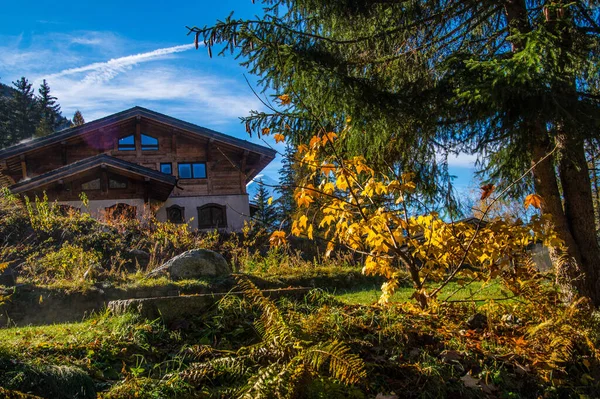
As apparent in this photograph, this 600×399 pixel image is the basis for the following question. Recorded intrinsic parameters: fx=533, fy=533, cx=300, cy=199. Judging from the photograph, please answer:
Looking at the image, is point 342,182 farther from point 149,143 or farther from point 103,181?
point 149,143

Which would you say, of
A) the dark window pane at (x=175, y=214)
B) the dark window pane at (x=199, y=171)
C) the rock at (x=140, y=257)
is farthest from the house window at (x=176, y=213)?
the rock at (x=140, y=257)

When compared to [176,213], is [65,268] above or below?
below

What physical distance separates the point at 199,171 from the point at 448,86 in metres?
23.3

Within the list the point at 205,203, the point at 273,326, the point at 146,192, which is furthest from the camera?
the point at 205,203

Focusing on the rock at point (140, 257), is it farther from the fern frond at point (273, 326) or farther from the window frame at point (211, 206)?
the window frame at point (211, 206)

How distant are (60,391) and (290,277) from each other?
7.08m

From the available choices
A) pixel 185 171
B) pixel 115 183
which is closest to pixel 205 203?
pixel 185 171

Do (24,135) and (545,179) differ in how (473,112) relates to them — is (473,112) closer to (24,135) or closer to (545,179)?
(545,179)

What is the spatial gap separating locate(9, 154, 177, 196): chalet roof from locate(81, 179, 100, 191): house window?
48.4 inches

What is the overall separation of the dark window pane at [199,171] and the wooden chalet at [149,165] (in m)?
0.02

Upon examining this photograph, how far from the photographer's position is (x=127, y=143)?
92.0 feet

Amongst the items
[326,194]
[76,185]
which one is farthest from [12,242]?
[326,194]

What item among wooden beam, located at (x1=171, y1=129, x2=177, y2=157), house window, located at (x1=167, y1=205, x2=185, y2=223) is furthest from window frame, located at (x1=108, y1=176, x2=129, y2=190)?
wooden beam, located at (x1=171, y1=129, x2=177, y2=157)

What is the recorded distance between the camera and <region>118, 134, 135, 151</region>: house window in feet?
91.5
